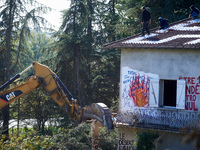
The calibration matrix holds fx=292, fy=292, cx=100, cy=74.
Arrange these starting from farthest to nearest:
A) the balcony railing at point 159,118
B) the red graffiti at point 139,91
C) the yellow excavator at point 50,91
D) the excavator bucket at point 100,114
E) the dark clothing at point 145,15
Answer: the dark clothing at point 145,15, the yellow excavator at point 50,91, the red graffiti at point 139,91, the excavator bucket at point 100,114, the balcony railing at point 159,118

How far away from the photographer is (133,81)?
46.7 ft

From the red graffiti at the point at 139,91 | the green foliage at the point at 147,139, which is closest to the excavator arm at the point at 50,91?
the red graffiti at the point at 139,91

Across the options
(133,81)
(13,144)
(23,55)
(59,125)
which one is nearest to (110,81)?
(59,125)

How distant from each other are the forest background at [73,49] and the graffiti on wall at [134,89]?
18.0 feet

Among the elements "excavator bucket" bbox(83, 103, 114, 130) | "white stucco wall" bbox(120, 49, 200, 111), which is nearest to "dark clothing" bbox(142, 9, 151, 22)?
"white stucco wall" bbox(120, 49, 200, 111)

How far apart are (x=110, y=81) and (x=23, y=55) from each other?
31.9ft

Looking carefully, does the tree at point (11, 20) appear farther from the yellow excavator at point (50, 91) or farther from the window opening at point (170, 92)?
the window opening at point (170, 92)

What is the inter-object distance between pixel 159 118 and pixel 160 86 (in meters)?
1.59

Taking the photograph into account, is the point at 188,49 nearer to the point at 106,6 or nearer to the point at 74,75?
the point at 74,75

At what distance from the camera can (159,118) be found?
13.0m

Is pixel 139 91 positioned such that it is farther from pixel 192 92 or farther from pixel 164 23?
pixel 164 23

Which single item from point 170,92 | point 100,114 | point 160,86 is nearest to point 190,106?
point 170,92

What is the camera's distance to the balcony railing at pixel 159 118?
12.4 m

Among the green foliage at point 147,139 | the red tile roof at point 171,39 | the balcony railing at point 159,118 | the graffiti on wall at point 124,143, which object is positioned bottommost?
the graffiti on wall at point 124,143
